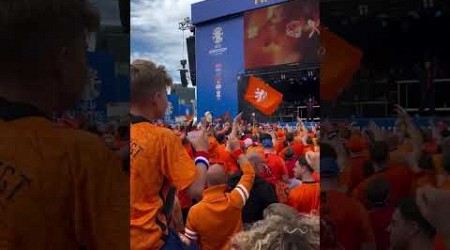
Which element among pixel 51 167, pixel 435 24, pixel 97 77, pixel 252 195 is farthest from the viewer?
pixel 252 195

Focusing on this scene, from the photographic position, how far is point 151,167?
2.56 meters

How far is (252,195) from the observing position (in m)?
3.99

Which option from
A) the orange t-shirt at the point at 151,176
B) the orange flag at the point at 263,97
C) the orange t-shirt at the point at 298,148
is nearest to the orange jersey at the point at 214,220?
the orange t-shirt at the point at 151,176

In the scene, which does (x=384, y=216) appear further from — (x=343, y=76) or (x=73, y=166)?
(x=73, y=166)

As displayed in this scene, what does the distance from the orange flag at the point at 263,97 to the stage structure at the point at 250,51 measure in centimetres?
591

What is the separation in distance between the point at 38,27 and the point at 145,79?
131 centimetres

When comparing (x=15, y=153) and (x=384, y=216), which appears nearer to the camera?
(x=15, y=153)

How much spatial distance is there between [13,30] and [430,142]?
3.77 ft

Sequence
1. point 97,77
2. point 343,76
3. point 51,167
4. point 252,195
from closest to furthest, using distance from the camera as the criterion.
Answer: point 51,167 < point 97,77 < point 343,76 < point 252,195

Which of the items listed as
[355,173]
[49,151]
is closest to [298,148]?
[355,173]

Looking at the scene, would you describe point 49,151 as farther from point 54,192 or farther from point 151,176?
point 151,176

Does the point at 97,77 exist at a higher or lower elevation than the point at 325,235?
higher

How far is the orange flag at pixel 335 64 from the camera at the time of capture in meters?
1.69

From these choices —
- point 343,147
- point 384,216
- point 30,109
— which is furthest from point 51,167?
point 384,216
